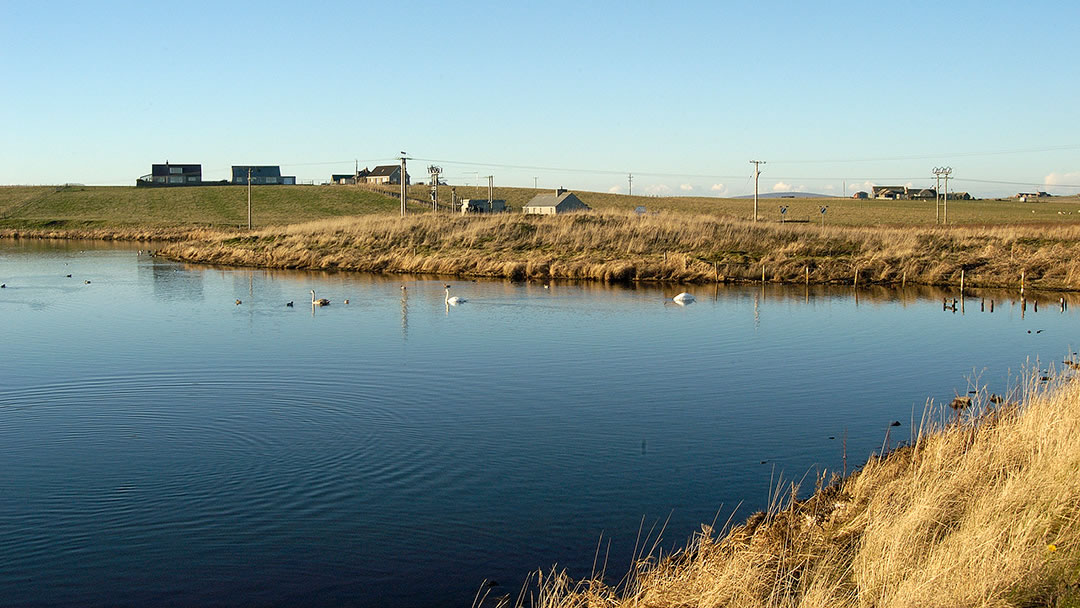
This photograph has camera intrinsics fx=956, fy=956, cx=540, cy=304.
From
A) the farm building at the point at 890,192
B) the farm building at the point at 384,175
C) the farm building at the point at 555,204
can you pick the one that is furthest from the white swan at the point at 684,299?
the farm building at the point at 890,192

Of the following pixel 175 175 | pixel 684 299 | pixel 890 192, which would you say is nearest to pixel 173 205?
pixel 175 175

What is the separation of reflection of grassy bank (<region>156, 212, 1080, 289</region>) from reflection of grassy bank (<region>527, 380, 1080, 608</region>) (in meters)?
31.0

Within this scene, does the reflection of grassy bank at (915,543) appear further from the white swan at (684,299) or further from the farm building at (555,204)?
the farm building at (555,204)

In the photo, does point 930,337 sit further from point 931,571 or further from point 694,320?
point 931,571

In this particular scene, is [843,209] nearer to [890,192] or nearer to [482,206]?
[482,206]

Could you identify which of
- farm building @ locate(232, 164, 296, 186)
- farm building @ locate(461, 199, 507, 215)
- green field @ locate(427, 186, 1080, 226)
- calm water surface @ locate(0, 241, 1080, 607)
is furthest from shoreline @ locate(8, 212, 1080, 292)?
farm building @ locate(232, 164, 296, 186)

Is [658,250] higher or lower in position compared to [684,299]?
higher

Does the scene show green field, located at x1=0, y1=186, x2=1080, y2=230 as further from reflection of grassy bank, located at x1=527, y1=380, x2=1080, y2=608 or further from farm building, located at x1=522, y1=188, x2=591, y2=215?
reflection of grassy bank, located at x1=527, y1=380, x2=1080, y2=608

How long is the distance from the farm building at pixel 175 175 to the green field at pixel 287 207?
14508 millimetres

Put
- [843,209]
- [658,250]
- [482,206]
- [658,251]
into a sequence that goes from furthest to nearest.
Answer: [843,209] < [482,206] < [658,250] < [658,251]

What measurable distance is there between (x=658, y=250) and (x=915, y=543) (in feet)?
129

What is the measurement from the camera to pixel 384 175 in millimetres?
143875

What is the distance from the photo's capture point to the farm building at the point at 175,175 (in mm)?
137000

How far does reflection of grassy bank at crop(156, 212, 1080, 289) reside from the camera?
41.5 metres
